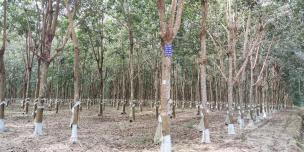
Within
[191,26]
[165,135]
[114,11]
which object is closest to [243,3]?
[191,26]

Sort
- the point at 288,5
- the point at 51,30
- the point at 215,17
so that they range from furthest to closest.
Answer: the point at 215,17 → the point at 288,5 → the point at 51,30

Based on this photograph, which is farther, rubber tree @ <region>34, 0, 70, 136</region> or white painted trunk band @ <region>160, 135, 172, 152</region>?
rubber tree @ <region>34, 0, 70, 136</region>

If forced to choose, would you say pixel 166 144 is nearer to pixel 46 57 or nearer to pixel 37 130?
pixel 37 130

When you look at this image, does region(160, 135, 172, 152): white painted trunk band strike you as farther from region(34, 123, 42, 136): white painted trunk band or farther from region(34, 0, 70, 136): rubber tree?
region(34, 123, 42, 136): white painted trunk band

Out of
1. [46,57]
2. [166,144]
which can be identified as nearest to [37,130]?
[46,57]

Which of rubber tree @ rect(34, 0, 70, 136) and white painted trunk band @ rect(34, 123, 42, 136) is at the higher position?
rubber tree @ rect(34, 0, 70, 136)

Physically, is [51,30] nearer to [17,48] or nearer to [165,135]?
[165,135]

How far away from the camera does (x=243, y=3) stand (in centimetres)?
2177

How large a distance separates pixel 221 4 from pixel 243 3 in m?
2.93

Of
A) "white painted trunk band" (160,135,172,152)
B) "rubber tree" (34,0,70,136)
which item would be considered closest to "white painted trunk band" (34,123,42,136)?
"rubber tree" (34,0,70,136)

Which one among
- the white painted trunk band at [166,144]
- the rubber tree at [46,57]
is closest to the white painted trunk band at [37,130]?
the rubber tree at [46,57]

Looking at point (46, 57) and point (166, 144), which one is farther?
point (46, 57)

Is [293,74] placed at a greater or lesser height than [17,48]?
lesser

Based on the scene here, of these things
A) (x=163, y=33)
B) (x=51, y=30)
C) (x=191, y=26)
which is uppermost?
(x=191, y=26)
